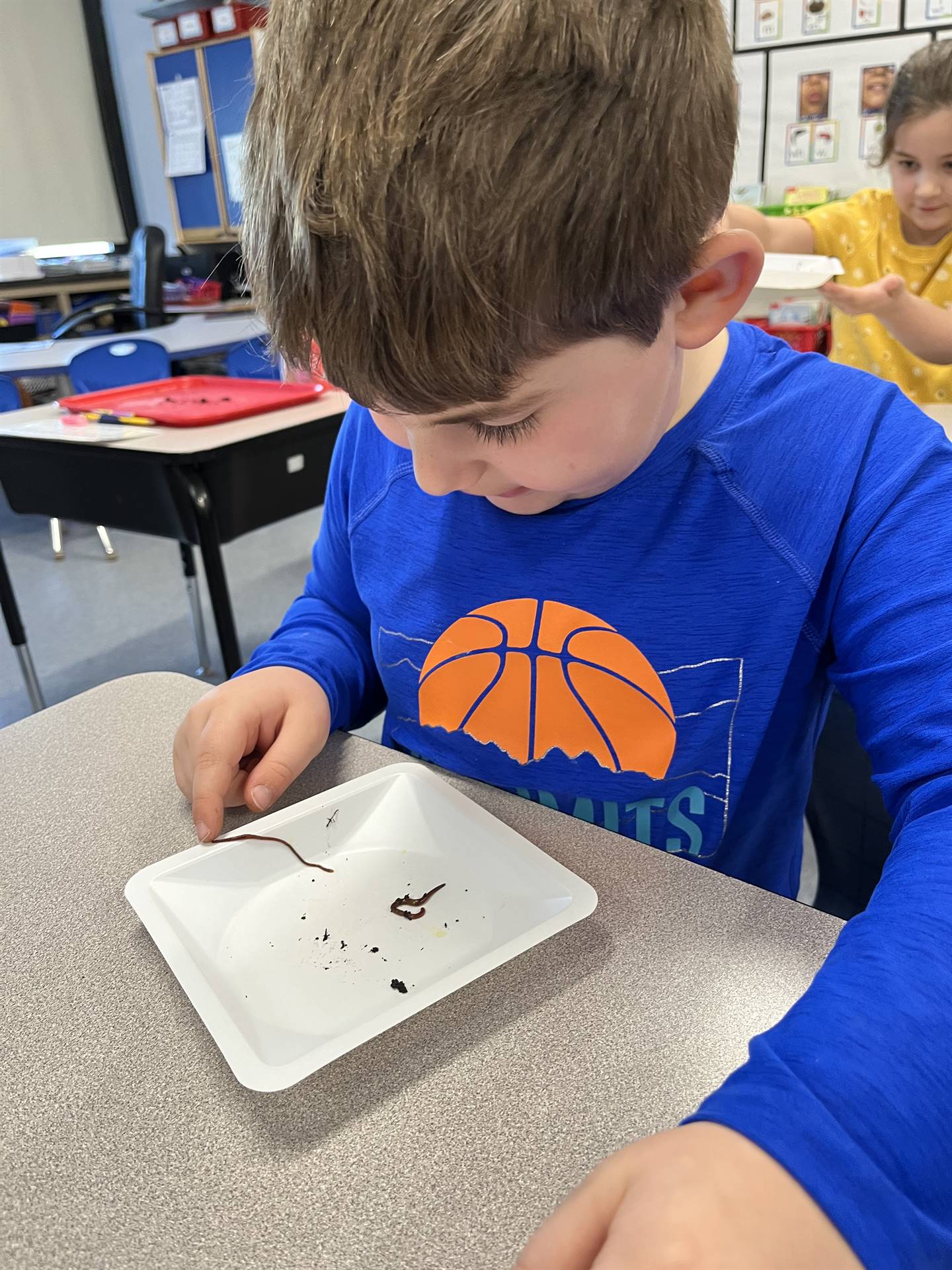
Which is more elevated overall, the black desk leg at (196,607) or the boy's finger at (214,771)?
the boy's finger at (214,771)

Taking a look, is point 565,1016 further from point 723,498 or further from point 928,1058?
point 723,498

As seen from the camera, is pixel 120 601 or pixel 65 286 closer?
pixel 120 601

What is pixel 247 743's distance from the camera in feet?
2.00

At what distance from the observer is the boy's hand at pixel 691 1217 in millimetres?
276

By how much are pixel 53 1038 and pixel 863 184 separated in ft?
9.01

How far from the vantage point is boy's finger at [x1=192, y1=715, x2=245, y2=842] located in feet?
1.82

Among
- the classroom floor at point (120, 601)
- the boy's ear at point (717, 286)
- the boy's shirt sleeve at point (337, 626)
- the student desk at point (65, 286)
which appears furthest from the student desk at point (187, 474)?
the student desk at point (65, 286)

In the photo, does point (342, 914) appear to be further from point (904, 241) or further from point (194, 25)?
point (194, 25)

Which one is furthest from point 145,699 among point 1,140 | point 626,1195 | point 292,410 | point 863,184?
point 1,140

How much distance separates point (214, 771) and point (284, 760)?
0.16 feet

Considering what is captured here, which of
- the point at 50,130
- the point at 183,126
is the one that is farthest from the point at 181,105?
the point at 50,130

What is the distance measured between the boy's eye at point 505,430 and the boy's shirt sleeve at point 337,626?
11.6 inches

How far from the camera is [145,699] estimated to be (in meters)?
0.74

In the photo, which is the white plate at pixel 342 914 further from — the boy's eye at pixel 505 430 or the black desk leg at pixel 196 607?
the black desk leg at pixel 196 607
